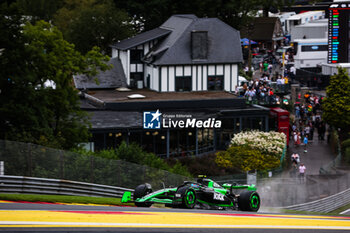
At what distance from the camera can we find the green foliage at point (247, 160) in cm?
5169

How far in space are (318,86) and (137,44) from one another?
22.6m

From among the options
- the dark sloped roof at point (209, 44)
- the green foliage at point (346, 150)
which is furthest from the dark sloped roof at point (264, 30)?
the green foliage at point (346, 150)

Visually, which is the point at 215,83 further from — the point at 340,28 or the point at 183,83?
the point at 340,28

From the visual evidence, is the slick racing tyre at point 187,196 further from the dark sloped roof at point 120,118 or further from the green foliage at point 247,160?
the dark sloped roof at point 120,118

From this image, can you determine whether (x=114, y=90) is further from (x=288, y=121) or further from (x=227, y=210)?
(x=227, y=210)

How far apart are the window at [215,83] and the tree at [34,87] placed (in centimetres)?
1734

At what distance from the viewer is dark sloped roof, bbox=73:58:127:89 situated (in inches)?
2608

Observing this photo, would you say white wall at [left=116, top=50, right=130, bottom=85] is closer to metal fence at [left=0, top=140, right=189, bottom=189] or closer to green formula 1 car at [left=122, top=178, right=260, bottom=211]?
metal fence at [left=0, top=140, right=189, bottom=189]

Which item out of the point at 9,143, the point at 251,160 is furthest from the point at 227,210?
the point at 251,160

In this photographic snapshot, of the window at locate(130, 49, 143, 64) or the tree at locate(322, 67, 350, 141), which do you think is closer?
the tree at locate(322, 67, 350, 141)

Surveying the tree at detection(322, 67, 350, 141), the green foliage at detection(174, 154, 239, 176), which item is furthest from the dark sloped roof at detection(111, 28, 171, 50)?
the green foliage at detection(174, 154, 239, 176)

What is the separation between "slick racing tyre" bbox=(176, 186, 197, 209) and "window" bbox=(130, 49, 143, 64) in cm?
4642

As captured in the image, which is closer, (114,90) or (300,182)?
(300,182)

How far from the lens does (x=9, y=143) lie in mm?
27203
